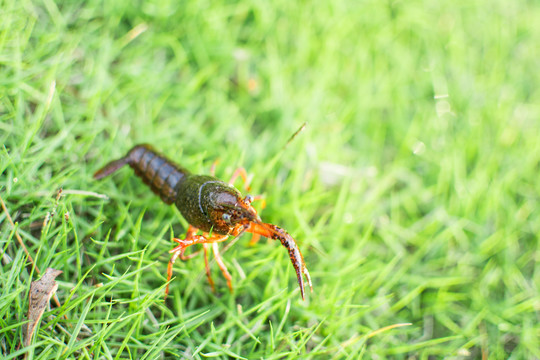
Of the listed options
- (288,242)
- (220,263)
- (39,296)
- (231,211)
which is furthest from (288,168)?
(39,296)

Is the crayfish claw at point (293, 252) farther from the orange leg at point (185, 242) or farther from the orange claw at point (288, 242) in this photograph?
the orange leg at point (185, 242)

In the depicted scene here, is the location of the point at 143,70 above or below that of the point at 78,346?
above

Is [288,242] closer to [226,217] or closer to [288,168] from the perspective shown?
[226,217]

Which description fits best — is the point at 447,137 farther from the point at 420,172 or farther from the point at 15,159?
the point at 15,159

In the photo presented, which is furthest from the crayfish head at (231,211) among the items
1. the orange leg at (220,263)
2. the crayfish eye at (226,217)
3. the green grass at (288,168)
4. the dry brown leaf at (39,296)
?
the dry brown leaf at (39,296)

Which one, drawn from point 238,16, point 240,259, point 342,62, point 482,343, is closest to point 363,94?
point 342,62
